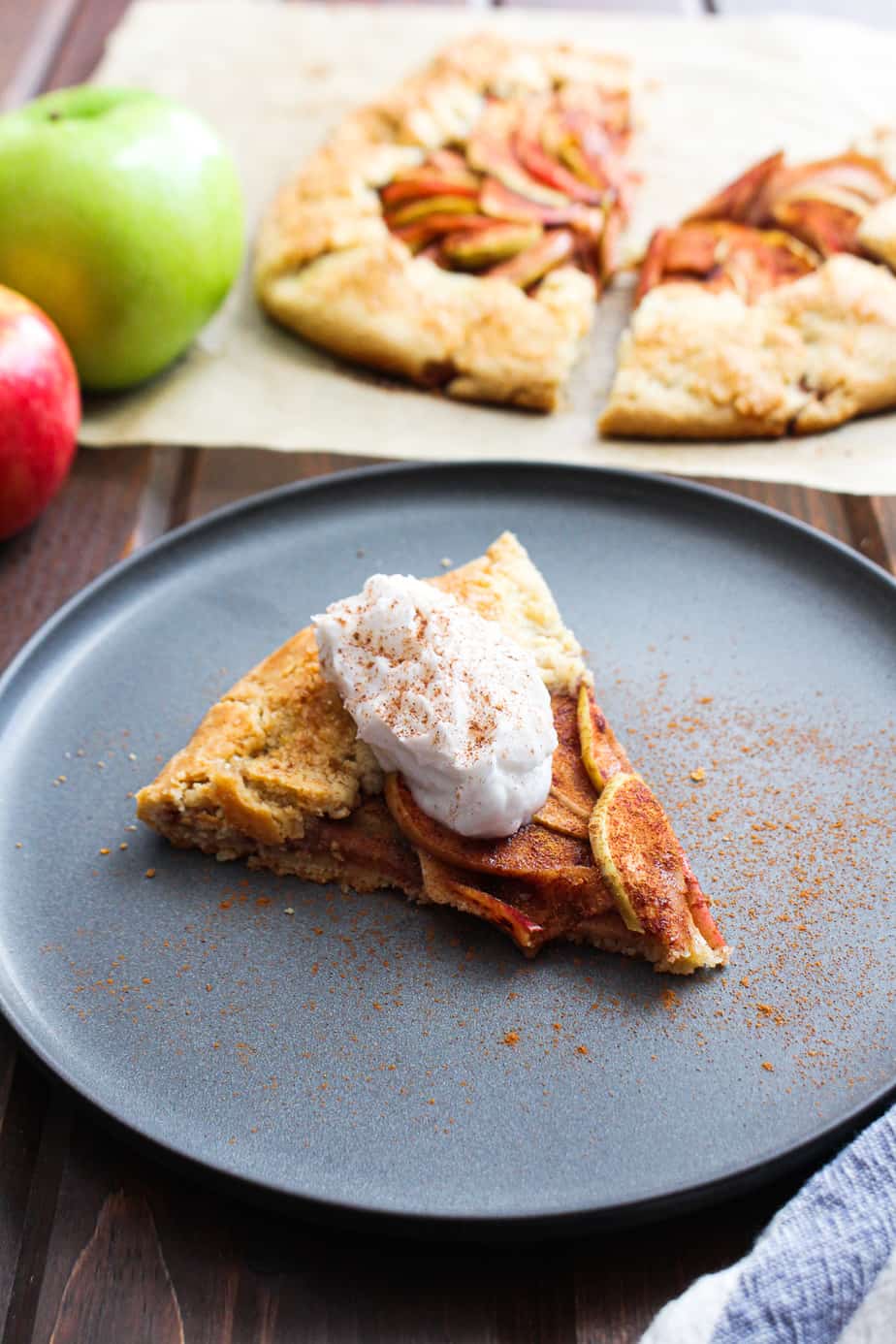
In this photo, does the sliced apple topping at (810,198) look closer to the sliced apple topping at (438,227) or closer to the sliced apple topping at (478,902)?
the sliced apple topping at (438,227)

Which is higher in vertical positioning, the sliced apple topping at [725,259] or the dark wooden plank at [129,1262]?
the sliced apple topping at [725,259]

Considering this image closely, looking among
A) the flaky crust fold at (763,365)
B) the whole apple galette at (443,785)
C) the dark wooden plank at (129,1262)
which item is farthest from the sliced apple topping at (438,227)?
the dark wooden plank at (129,1262)

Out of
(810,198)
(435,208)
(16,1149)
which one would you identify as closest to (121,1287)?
(16,1149)

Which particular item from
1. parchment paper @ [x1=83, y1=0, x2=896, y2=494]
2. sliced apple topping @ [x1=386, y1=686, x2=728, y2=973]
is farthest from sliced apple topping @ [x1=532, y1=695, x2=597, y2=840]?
parchment paper @ [x1=83, y1=0, x2=896, y2=494]

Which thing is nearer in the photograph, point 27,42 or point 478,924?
point 478,924

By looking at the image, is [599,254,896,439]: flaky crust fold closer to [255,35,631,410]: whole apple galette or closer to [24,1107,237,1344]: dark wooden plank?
[255,35,631,410]: whole apple galette

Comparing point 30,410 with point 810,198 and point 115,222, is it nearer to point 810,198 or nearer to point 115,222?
point 115,222

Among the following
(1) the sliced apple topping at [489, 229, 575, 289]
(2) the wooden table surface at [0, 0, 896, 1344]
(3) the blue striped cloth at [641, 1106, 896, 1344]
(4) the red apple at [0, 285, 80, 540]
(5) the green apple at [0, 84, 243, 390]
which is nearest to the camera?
(3) the blue striped cloth at [641, 1106, 896, 1344]
